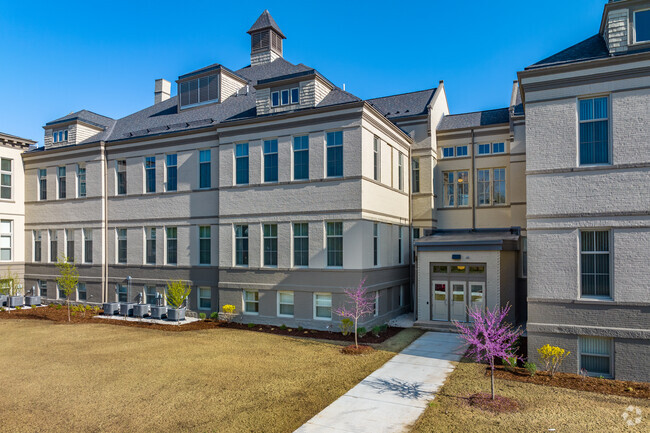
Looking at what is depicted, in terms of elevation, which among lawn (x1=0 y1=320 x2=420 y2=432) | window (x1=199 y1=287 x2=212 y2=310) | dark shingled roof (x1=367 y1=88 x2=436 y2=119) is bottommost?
lawn (x1=0 y1=320 x2=420 y2=432)

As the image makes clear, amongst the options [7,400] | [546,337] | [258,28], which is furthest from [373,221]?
[258,28]

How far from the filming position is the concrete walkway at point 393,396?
35.2ft

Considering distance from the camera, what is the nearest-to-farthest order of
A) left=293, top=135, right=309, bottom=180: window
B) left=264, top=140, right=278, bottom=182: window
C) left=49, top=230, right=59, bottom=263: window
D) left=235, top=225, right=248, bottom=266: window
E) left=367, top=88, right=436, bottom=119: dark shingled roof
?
1. left=293, top=135, right=309, bottom=180: window
2. left=264, top=140, right=278, bottom=182: window
3. left=235, top=225, right=248, bottom=266: window
4. left=367, top=88, right=436, bottom=119: dark shingled roof
5. left=49, top=230, right=59, bottom=263: window

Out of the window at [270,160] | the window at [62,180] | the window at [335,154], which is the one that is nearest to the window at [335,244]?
the window at [335,154]

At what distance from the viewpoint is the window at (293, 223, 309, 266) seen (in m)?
22.6

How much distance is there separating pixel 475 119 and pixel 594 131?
13942mm

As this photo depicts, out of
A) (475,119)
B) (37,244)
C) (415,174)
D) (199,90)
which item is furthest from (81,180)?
(475,119)

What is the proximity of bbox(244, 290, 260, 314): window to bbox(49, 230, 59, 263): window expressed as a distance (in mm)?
15725

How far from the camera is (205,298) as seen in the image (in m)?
26.0

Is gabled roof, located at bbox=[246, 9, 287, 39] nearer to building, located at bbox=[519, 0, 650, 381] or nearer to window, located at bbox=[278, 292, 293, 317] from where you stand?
window, located at bbox=[278, 292, 293, 317]

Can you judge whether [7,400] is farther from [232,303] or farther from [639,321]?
[639,321]

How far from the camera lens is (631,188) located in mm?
14500

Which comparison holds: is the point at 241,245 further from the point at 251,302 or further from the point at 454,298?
the point at 454,298

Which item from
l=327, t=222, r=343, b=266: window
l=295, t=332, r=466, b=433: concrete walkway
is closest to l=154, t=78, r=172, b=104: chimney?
l=327, t=222, r=343, b=266: window
